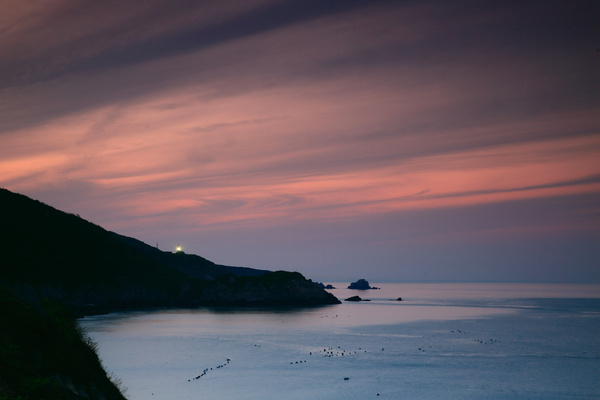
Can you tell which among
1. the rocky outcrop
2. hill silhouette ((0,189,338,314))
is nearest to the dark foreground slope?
hill silhouette ((0,189,338,314))

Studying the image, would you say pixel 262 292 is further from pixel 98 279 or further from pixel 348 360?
pixel 348 360

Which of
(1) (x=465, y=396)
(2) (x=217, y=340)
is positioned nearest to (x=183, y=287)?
(2) (x=217, y=340)

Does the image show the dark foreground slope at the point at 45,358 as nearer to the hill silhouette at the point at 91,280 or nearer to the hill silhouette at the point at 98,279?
the hill silhouette at the point at 91,280

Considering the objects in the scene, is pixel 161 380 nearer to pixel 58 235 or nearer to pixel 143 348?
pixel 143 348

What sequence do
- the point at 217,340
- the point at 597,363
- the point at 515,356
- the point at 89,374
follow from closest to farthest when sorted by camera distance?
the point at 89,374
the point at 597,363
the point at 515,356
the point at 217,340

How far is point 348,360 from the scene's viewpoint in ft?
217

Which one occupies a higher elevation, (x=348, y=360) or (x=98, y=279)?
(x=98, y=279)

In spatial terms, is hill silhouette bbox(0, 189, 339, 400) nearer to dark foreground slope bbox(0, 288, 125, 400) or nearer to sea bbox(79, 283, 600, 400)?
sea bbox(79, 283, 600, 400)

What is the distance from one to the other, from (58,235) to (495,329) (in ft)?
528

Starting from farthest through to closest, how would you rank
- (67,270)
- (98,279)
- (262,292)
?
1. (262,292)
2. (98,279)
3. (67,270)

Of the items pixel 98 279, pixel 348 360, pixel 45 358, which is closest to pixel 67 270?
pixel 98 279

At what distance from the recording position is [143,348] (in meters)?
73.4

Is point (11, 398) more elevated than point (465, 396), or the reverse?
point (11, 398)

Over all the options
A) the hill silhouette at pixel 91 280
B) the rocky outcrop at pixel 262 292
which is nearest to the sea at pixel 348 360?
the hill silhouette at pixel 91 280
